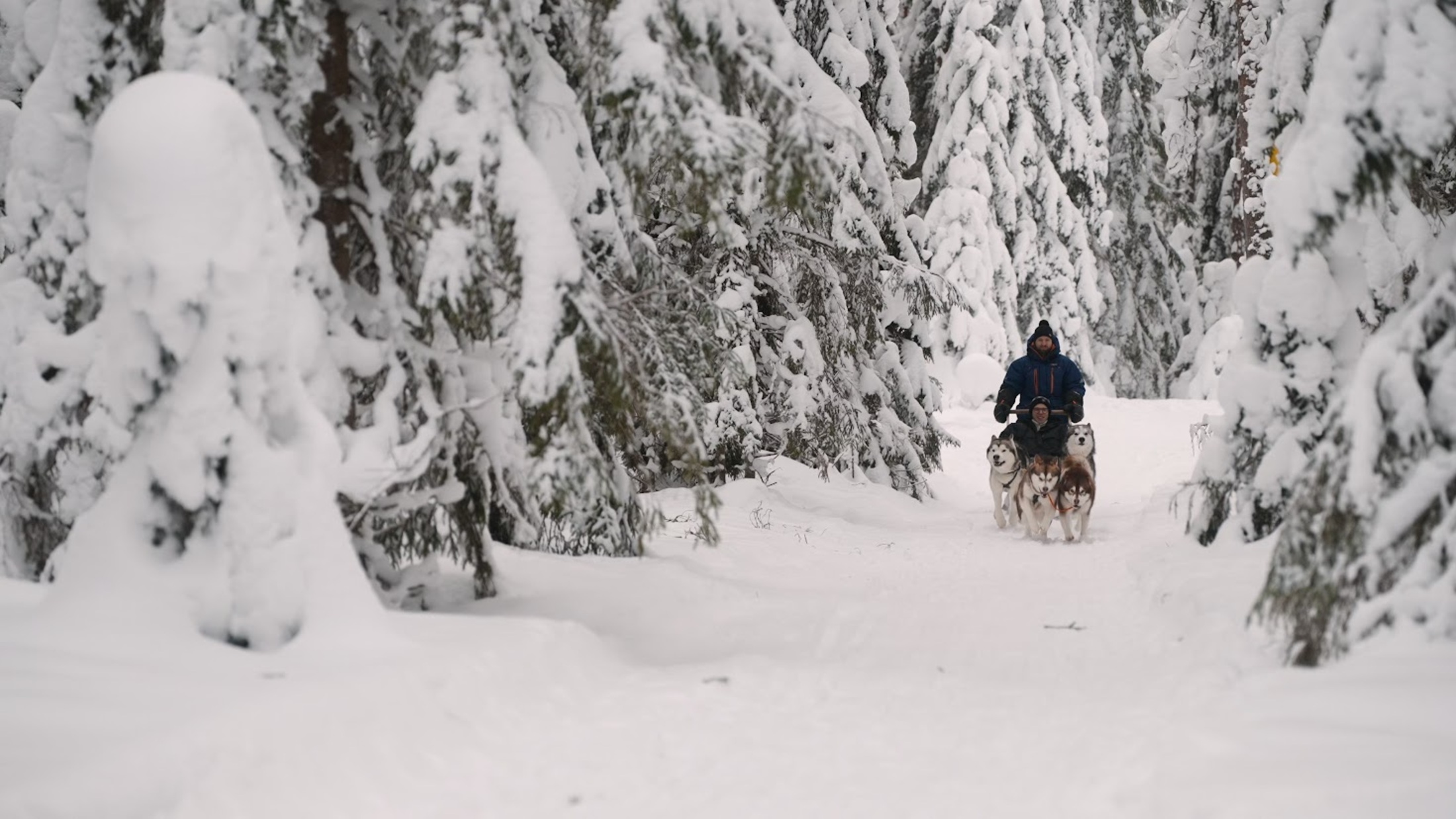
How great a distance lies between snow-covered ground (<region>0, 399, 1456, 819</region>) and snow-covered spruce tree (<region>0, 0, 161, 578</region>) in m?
1.30

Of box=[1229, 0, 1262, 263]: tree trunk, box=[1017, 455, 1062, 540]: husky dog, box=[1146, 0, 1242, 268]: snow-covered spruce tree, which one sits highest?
box=[1146, 0, 1242, 268]: snow-covered spruce tree

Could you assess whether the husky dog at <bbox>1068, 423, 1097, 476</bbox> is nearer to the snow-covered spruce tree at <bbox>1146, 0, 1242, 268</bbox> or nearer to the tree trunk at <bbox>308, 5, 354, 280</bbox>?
the snow-covered spruce tree at <bbox>1146, 0, 1242, 268</bbox>

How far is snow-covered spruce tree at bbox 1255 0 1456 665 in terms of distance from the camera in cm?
425

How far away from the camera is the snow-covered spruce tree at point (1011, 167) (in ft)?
74.9

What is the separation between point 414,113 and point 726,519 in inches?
226

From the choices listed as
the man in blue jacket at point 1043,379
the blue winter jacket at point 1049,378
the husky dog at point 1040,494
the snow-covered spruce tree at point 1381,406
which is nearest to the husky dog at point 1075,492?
the husky dog at point 1040,494

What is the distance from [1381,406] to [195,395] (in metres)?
4.65

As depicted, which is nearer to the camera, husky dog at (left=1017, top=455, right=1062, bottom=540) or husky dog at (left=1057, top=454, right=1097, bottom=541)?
husky dog at (left=1057, top=454, right=1097, bottom=541)

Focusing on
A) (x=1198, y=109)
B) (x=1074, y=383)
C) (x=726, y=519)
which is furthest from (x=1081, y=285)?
(x=726, y=519)

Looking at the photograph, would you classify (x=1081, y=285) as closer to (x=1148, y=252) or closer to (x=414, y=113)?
(x=1148, y=252)

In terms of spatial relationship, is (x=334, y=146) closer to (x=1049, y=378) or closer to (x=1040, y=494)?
(x=1040, y=494)

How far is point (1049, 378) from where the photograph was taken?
1288cm

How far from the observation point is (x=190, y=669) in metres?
4.04

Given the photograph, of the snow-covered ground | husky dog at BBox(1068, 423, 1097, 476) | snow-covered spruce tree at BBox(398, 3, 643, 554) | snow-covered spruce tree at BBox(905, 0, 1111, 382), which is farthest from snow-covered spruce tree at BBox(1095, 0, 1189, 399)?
snow-covered spruce tree at BBox(398, 3, 643, 554)
